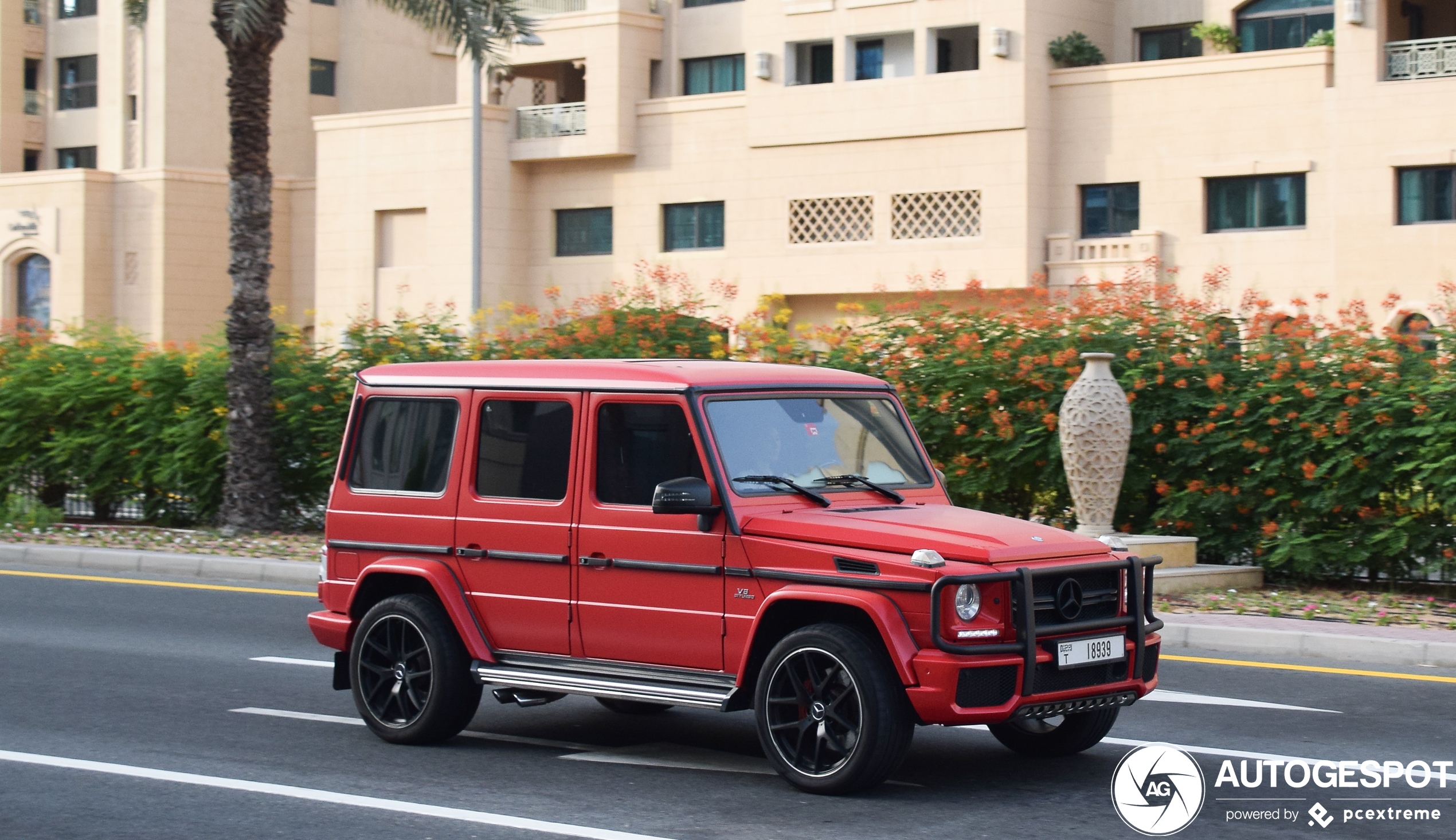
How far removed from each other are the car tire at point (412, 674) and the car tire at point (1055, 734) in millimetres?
2640

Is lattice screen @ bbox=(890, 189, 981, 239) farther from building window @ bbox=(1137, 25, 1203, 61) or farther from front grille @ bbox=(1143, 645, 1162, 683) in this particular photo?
front grille @ bbox=(1143, 645, 1162, 683)

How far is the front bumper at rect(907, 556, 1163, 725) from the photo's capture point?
696 centimetres

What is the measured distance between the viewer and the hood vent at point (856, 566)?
23.6ft

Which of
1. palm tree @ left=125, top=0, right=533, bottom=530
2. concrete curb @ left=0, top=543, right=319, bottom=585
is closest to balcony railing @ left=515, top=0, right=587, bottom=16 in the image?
palm tree @ left=125, top=0, right=533, bottom=530

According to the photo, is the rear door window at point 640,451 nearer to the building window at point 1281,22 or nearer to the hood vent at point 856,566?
the hood vent at point 856,566

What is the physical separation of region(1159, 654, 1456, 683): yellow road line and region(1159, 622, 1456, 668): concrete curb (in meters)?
0.33

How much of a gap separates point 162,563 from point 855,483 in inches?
456

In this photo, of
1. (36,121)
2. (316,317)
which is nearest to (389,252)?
(316,317)

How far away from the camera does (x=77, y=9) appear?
57.8 metres

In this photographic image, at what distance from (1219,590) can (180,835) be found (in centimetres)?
1034

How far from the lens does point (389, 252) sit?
157 ft

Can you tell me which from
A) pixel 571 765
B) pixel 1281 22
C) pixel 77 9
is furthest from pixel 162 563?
pixel 77 9

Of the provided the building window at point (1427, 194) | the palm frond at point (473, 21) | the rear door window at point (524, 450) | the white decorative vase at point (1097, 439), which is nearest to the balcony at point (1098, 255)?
the building window at point (1427, 194)

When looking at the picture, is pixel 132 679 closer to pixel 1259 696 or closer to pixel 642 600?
pixel 642 600
